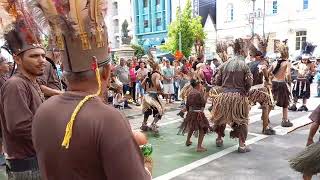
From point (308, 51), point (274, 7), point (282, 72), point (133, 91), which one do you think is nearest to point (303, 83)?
point (308, 51)

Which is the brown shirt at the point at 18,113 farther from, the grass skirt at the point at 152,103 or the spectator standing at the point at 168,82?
the spectator standing at the point at 168,82

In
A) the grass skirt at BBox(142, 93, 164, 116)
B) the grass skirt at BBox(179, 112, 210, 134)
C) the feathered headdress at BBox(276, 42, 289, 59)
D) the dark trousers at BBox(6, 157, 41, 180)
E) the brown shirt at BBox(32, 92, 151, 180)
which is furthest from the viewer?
the feathered headdress at BBox(276, 42, 289, 59)

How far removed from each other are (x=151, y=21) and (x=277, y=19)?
22.5m

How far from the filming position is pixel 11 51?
123 inches

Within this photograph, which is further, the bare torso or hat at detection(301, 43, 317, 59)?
hat at detection(301, 43, 317, 59)

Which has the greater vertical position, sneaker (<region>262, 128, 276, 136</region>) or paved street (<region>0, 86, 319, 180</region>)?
sneaker (<region>262, 128, 276, 136</region>)

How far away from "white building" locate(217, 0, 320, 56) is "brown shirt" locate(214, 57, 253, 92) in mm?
22084

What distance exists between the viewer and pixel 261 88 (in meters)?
8.29

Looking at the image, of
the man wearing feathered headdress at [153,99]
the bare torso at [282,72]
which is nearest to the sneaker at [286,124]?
the bare torso at [282,72]

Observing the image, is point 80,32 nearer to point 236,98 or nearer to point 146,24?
point 236,98

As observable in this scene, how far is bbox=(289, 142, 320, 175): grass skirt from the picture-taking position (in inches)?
146

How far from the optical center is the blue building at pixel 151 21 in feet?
161

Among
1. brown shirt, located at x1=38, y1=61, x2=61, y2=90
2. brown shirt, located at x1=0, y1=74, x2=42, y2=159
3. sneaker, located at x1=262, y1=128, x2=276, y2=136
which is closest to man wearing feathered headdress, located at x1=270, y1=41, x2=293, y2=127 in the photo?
sneaker, located at x1=262, y1=128, x2=276, y2=136

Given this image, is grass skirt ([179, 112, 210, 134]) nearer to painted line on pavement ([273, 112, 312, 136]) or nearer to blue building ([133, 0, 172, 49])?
painted line on pavement ([273, 112, 312, 136])
